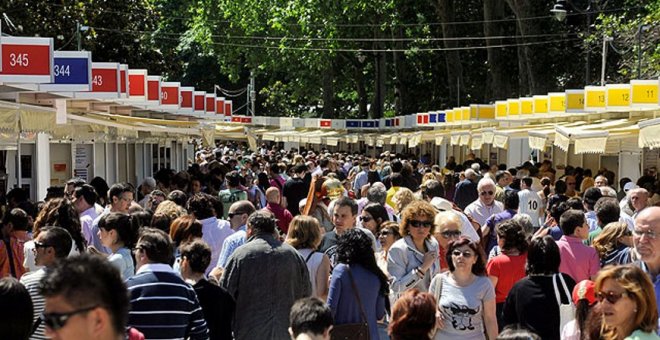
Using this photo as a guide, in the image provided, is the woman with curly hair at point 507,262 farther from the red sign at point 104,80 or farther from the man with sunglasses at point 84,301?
the red sign at point 104,80

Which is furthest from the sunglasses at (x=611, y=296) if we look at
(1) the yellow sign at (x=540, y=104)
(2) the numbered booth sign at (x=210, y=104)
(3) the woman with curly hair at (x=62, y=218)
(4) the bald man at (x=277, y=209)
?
(2) the numbered booth sign at (x=210, y=104)

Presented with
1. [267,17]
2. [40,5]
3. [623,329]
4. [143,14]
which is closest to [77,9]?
[40,5]

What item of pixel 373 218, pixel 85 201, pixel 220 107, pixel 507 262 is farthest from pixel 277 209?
pixel 220 107

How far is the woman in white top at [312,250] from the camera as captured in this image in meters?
8.34

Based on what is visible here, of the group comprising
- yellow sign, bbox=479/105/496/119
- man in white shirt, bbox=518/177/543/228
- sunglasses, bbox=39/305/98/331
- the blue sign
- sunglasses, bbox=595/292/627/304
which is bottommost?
man in white shirt, bbox=518/177/543/228

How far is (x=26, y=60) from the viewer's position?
1402 cm

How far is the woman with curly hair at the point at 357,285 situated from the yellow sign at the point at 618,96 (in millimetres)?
12039

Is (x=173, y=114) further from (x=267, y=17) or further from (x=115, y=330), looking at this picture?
(x=115, y=330)

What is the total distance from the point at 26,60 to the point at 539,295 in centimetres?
880

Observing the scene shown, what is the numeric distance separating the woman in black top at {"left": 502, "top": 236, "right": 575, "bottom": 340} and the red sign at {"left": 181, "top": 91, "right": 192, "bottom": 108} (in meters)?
23.7

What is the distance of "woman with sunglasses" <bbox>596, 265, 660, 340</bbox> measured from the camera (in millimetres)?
5062

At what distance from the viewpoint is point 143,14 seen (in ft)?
128

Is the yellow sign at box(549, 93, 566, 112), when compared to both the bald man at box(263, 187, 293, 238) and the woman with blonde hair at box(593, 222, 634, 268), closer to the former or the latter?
the bald man at box(263, 187, 293, 238)

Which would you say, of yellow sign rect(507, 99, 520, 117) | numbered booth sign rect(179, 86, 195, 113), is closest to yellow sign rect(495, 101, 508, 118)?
yellow sign rect(507, 99, 520, 117)
